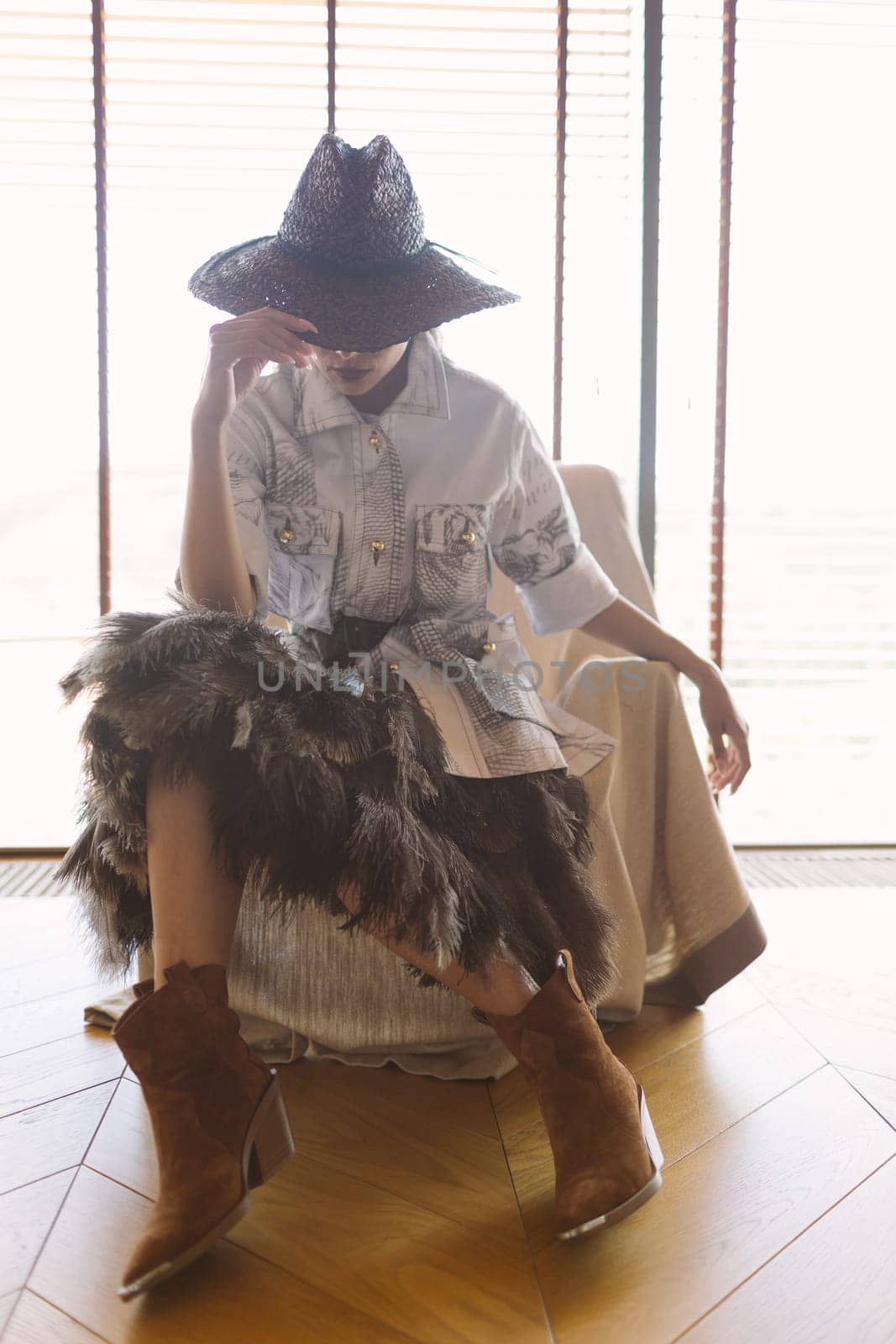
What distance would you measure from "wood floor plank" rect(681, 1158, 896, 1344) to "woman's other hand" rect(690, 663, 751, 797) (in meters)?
0.48

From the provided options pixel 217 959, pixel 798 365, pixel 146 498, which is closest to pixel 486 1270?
pixel 217 959

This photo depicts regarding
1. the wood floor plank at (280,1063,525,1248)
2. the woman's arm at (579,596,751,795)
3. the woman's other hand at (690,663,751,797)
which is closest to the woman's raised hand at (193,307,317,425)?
the woman's arm at (579,596,751,795)

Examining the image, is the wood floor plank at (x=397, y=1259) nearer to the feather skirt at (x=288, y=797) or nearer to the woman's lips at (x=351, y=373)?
the feather skirt at (x=288, y=797)

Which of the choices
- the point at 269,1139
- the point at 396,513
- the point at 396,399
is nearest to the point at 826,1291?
the point at 269,1139

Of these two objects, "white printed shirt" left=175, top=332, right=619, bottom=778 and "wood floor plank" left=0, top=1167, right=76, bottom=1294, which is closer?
"wood floor plank" left=0, top=1167, right=76, bottom=1294

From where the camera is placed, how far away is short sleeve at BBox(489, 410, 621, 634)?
122 centimetres

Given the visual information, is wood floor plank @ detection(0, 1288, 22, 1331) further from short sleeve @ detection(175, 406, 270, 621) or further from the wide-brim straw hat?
the wide-brim straw hat

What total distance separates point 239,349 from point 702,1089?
38.3 inches

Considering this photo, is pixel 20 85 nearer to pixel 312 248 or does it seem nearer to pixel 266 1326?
pixel 312 248

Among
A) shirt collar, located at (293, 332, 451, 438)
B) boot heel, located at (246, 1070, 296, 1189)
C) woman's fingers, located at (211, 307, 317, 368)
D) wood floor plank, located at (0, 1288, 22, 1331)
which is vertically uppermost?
woman's fingers, located at (211, 307, 317, 368)

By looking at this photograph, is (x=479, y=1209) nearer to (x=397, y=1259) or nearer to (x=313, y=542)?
(x=397, y=1259)

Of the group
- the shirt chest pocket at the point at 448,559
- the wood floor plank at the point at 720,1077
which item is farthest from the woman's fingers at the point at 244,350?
the wood floor plank at the point at 720,1077

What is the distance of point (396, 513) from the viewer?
112 cm

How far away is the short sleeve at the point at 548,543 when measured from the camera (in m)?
1.22
